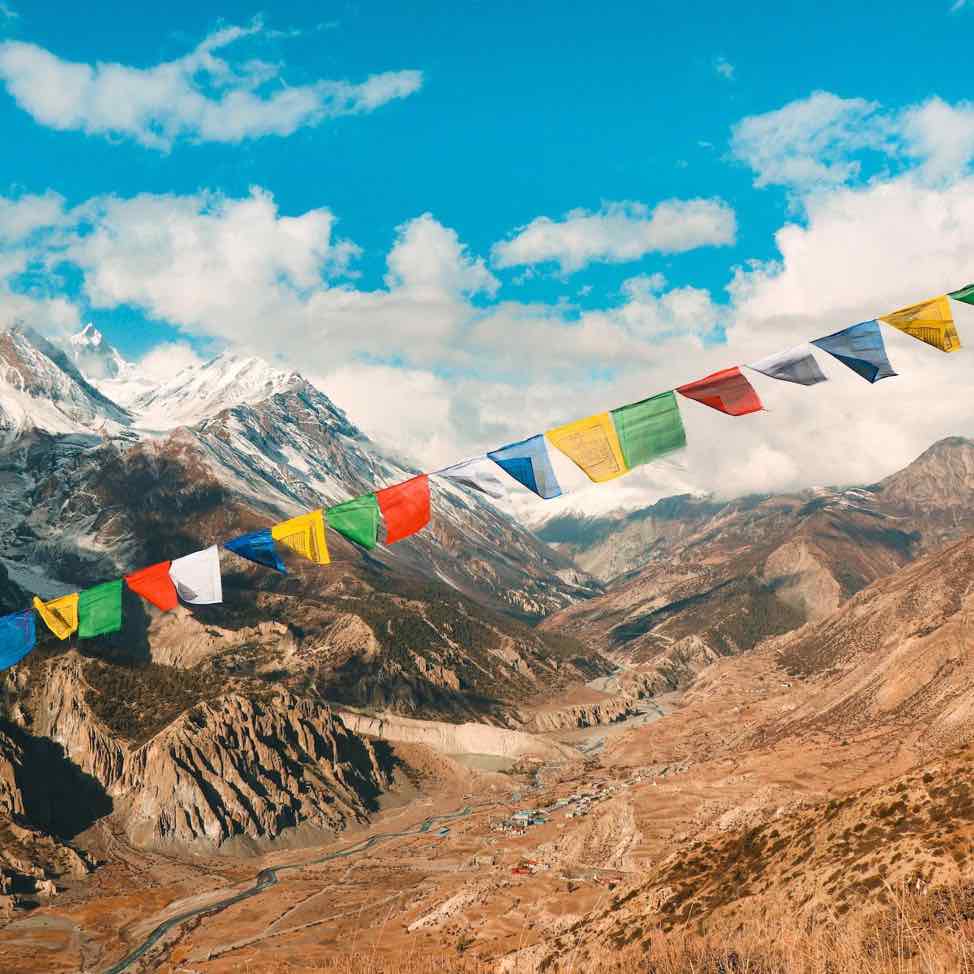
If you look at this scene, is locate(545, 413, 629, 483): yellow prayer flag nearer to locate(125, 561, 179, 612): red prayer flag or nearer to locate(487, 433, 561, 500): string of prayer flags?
locate(487, 433, 561, 500): string of prayer flags

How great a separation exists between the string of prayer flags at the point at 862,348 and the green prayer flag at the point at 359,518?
1413 cm

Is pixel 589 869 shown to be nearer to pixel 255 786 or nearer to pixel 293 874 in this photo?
pixel 293 874

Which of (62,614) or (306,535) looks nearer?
(306,535)

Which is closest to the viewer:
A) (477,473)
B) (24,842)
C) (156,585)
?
(477,473)

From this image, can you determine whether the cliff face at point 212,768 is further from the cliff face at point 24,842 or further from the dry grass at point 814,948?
the dry grass at point 814,948

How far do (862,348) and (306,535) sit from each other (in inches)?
709

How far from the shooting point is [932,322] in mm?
25031

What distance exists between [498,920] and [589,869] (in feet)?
54.0

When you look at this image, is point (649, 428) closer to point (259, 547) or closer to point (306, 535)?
point (306, 535)

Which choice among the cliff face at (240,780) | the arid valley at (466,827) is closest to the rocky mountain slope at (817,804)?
the arid valley at (466,827)

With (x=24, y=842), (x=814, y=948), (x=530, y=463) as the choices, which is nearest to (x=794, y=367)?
(x=530, y=463)

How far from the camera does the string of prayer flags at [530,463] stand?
25.0m

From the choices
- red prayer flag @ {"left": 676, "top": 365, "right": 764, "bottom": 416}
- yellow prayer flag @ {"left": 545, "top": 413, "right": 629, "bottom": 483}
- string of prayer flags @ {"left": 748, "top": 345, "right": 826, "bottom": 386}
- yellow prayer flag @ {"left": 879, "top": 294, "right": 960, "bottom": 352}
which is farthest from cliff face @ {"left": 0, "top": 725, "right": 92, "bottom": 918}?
yellow prayer flag @ {"left": 879, "top": 294, "right": 960, "bottom": 352}

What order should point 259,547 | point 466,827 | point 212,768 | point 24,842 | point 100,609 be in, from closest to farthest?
point 259,547 → point 100,609 → point 24,842 → point 466,827 → point 212,768
